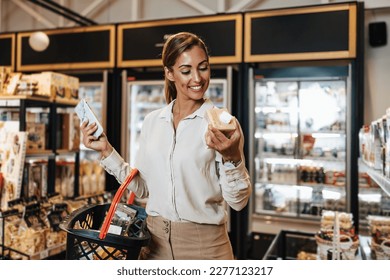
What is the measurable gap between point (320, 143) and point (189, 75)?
2384 mm

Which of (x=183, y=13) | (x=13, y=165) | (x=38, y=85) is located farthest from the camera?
(x=183, y=13)

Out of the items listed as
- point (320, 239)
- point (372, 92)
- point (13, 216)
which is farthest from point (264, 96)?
point (13, 216)

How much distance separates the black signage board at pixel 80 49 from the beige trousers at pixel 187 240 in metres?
2.48

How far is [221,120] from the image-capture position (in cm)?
90

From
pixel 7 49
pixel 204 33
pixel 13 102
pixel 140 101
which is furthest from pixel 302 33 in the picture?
pixel 7 49

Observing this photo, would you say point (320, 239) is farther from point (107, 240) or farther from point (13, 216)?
point (13, 216)

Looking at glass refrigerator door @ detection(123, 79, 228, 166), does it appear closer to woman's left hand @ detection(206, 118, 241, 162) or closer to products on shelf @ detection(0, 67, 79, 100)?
products on shelf @ detection(0, 67, 79, 100)

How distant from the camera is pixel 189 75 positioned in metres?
1.05

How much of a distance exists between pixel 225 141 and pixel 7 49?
3.51 meters

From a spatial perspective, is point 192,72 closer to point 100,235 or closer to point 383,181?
point 100,235

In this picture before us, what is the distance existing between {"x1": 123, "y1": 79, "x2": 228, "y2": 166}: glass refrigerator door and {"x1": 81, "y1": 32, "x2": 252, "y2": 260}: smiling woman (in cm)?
193

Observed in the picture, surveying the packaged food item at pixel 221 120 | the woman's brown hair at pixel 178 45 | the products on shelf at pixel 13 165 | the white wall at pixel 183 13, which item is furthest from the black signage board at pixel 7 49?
the packaged food item at pixel 221 120

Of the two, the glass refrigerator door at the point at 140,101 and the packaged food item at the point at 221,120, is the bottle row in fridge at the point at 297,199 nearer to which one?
the glass refrigerator door at the point at 140,101

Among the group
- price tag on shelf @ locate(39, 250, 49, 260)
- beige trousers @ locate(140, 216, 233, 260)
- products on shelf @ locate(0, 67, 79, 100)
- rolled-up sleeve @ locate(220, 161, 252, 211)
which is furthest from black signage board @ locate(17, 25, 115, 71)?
rolled-up sleeve @ locate(220, 161, 252, 211)
